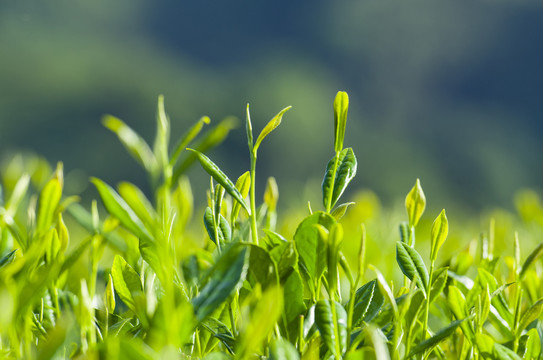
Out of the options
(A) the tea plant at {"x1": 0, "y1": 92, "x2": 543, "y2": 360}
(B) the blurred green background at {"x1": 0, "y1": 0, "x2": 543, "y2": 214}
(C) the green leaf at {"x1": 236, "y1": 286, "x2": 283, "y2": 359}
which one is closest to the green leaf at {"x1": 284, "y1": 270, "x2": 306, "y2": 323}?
(A) the tea plant at {"x1": 0, "y1": 92, "x2": 543, "y2": 360}

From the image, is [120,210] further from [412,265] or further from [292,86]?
[292,86]

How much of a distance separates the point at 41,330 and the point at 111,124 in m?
0.20

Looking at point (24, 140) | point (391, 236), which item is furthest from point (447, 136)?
point (391, 236)

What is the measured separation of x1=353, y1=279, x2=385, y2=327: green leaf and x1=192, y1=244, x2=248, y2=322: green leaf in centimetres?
13

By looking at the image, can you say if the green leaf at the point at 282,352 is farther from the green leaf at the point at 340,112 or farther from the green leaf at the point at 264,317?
the green leaf at the point at 340,112

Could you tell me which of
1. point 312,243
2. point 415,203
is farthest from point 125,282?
point 415,203

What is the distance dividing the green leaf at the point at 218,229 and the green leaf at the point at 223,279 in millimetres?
96

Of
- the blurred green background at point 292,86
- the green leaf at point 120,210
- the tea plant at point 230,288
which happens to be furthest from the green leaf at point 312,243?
the blurred green background at point 292,86

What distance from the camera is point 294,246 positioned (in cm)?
38

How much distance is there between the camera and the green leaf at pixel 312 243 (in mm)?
373

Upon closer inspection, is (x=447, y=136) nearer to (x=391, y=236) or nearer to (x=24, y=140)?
(x=24, y=140)

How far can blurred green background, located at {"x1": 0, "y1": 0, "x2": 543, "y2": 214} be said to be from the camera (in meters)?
22.8

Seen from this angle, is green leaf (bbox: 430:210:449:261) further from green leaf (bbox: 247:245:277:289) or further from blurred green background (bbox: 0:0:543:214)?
blurred green background (bbox: 0:0:543:214)

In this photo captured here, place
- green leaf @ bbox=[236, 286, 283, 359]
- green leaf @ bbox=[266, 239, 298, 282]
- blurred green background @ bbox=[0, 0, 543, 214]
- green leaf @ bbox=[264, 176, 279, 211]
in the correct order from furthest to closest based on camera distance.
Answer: blurred green background @ bbox=[0, 0, 543, 214], green leaf @ bbox=[264, 176, 279, 211], green leaf @ bbox=[266, 239, 298, 282], green leaf @ bbox=[236, 286, 283, 359]
